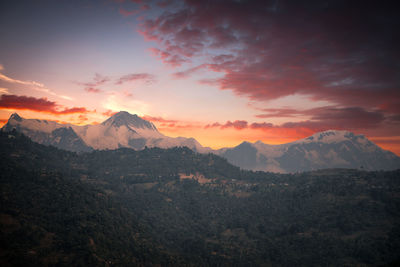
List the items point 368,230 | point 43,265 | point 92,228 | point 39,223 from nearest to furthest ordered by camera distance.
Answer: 1. point 43,265
2. point 39,223
3. point 92,228
4. point 368,230

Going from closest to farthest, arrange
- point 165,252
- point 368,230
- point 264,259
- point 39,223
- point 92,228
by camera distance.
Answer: point 39,223
point 92,228
point 165,252
point 264,259
point 368,230

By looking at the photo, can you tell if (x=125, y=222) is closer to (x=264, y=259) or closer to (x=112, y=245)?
(x=112, y=245)

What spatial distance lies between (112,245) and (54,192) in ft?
175

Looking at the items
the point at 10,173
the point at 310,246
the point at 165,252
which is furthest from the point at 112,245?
the point at 310,246

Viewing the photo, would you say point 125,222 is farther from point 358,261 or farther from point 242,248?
point 358,261

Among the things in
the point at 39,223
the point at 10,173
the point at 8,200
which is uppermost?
the point at 10,173

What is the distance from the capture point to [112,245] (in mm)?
139125

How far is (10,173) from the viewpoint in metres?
162

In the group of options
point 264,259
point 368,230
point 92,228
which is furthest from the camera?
point 368,230

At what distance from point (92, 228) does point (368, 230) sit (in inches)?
7637

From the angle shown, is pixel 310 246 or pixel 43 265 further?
pixel 310 246

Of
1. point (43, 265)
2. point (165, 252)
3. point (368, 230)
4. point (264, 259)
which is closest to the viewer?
point (43, 265)

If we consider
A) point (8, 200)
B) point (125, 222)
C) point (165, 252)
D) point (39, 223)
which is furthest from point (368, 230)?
point (8, 200)

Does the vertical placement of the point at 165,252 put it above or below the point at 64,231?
below
